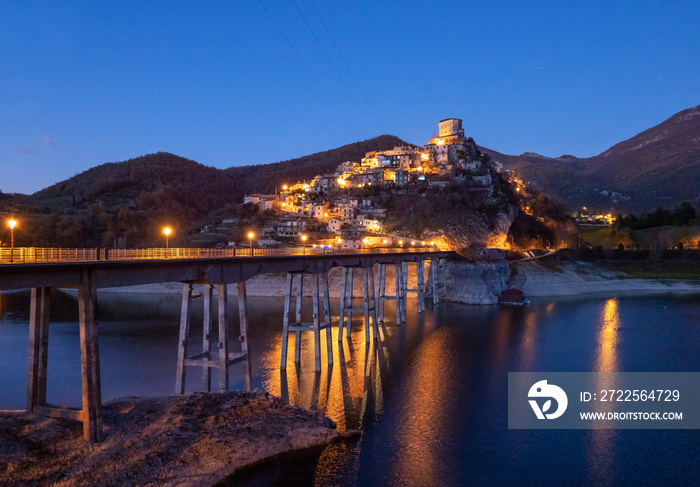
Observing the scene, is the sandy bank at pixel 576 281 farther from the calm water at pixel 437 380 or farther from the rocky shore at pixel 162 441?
the rocky shore at pixel 162 441

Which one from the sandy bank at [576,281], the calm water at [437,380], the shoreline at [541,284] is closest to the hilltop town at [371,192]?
the shoreline at [541,284]

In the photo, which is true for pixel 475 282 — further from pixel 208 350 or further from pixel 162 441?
pixel 162 441

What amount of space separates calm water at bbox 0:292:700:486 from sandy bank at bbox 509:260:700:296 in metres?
17.4

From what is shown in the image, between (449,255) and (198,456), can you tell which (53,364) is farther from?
(449,255)

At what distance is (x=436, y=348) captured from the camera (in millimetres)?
45219

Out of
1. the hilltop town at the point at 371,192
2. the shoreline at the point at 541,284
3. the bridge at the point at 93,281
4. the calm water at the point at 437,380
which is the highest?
the hilltop town at the point at 371,192

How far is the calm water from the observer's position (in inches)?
842

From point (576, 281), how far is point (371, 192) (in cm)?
5863

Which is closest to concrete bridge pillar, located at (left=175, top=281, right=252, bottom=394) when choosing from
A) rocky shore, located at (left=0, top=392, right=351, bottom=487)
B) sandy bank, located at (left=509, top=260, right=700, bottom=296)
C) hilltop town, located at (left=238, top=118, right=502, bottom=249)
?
rocky shore, located at (left=0, top=392, right=351, bottom=487)

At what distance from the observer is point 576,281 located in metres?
95.7

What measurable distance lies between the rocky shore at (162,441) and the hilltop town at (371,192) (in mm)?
70636

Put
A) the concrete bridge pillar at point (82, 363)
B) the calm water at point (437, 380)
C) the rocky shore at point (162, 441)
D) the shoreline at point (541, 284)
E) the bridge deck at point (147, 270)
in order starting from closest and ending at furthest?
the rocky shore at point (162, 441) < the bridge deck at point (147, 270) < the concrete bridge pillar at point (82, 363) < the calm water at point (437, 380) < the shoreline at point (541, 284)

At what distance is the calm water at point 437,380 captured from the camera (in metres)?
21.4

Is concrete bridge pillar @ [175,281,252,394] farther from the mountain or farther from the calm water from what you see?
the mountain
